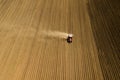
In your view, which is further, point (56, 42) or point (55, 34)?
point (55, 34)

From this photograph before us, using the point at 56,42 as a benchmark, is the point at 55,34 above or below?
above

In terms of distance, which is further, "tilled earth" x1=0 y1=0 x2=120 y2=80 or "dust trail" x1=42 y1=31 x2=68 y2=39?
"dust trail" x1=42 y1=31 x2=68 y2=39

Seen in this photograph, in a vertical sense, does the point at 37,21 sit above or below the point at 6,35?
above

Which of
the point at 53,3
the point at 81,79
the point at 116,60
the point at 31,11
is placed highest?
the point at 53,3

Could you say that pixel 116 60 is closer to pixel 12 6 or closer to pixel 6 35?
pixel 6 35

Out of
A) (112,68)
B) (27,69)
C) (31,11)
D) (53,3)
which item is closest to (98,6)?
(53,3)

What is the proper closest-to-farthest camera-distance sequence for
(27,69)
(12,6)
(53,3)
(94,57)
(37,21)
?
(27,69) → (94,57) → (37,21) → (12,6) → (53,3)

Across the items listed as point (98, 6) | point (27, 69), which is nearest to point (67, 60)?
point (27, 69)

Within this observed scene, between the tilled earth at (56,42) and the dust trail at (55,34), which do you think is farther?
the dust trail at (55,34)

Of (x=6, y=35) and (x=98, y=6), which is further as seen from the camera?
(x=98, y=6)

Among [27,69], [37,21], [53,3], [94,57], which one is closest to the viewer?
[27,69]
